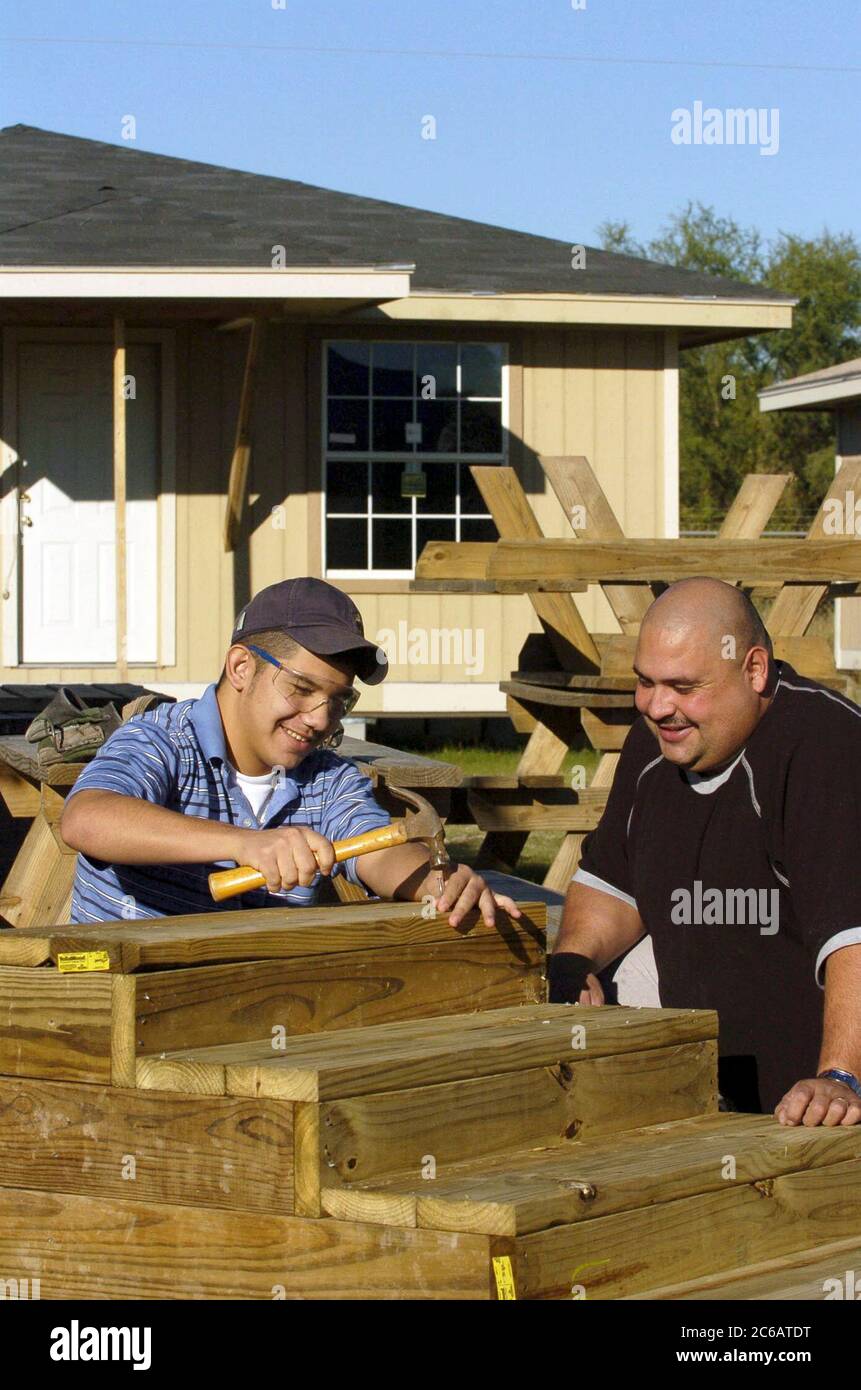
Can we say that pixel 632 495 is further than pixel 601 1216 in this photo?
Yes

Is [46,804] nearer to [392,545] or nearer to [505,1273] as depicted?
[505,1273]

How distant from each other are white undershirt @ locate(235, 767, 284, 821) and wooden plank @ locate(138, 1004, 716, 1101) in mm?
881

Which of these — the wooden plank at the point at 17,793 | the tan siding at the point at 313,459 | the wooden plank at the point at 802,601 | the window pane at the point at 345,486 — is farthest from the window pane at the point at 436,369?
the wooden plank at the point at 17,793

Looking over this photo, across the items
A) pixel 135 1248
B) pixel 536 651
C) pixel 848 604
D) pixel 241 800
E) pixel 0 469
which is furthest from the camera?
pixel 848 604

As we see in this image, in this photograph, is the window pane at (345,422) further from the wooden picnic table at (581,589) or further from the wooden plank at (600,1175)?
the wooden plank at (600,1175)

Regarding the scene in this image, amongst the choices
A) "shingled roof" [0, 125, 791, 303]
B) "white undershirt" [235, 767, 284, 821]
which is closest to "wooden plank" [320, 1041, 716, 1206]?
"white undershirt" [235, 767, 284, 821]

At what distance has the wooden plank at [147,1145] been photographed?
247 cm

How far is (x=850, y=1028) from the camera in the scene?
352cm

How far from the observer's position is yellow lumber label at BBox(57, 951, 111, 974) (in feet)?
8.70

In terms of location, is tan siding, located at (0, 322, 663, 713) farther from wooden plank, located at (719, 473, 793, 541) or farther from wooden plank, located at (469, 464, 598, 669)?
wooden plank, located at (469, 464, 598, 669)

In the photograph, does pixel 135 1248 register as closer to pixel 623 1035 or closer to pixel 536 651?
pixel 623 1035

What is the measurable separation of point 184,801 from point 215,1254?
1389 millimetres
